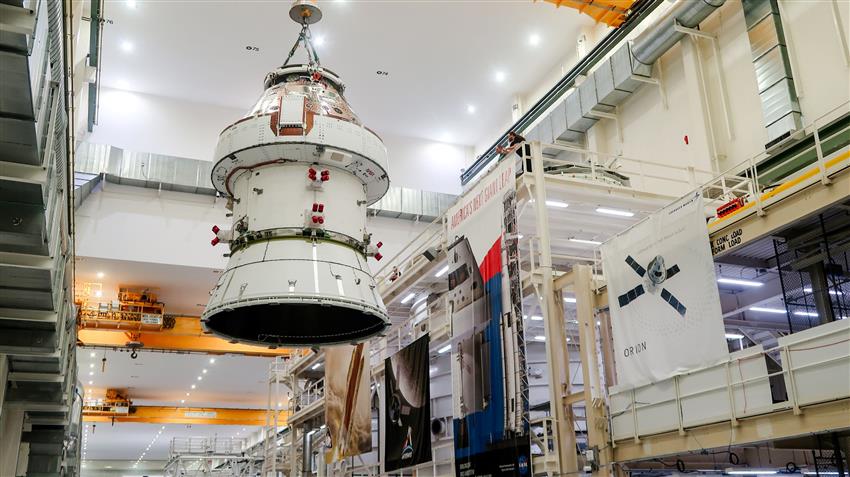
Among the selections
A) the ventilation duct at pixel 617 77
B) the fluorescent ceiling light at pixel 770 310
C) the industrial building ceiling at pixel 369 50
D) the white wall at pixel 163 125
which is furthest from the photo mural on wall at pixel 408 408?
the white wall at pixel 163 125

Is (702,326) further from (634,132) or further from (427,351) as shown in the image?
(634,132)

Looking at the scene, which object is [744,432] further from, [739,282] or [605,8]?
[605,8]

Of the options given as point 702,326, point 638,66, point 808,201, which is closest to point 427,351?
point 702,326

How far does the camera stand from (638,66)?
25766 millimetres

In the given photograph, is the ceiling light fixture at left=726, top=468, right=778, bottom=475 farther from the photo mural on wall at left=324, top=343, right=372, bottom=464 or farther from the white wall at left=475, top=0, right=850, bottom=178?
the photo mural on wall at left=324, top=343, right=372, bottom=464


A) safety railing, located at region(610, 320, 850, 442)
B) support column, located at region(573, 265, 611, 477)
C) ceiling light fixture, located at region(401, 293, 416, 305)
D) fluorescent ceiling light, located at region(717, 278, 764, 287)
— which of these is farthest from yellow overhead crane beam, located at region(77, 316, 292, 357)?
safety railing, located at region(610, 320, 850, 442)

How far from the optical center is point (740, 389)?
11.5m

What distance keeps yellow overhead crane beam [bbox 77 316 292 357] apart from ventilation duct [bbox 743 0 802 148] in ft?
76.3

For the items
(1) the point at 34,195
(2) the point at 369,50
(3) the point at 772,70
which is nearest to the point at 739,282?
(3) the point at 772,70

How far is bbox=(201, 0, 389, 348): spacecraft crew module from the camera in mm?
10852

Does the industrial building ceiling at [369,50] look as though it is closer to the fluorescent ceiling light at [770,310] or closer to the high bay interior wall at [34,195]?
the fluorescent ceiling light at [770,310]

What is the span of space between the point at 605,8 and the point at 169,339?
2480 centimetres

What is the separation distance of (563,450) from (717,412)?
140 inches

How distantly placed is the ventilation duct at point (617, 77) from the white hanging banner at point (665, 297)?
476 inches
